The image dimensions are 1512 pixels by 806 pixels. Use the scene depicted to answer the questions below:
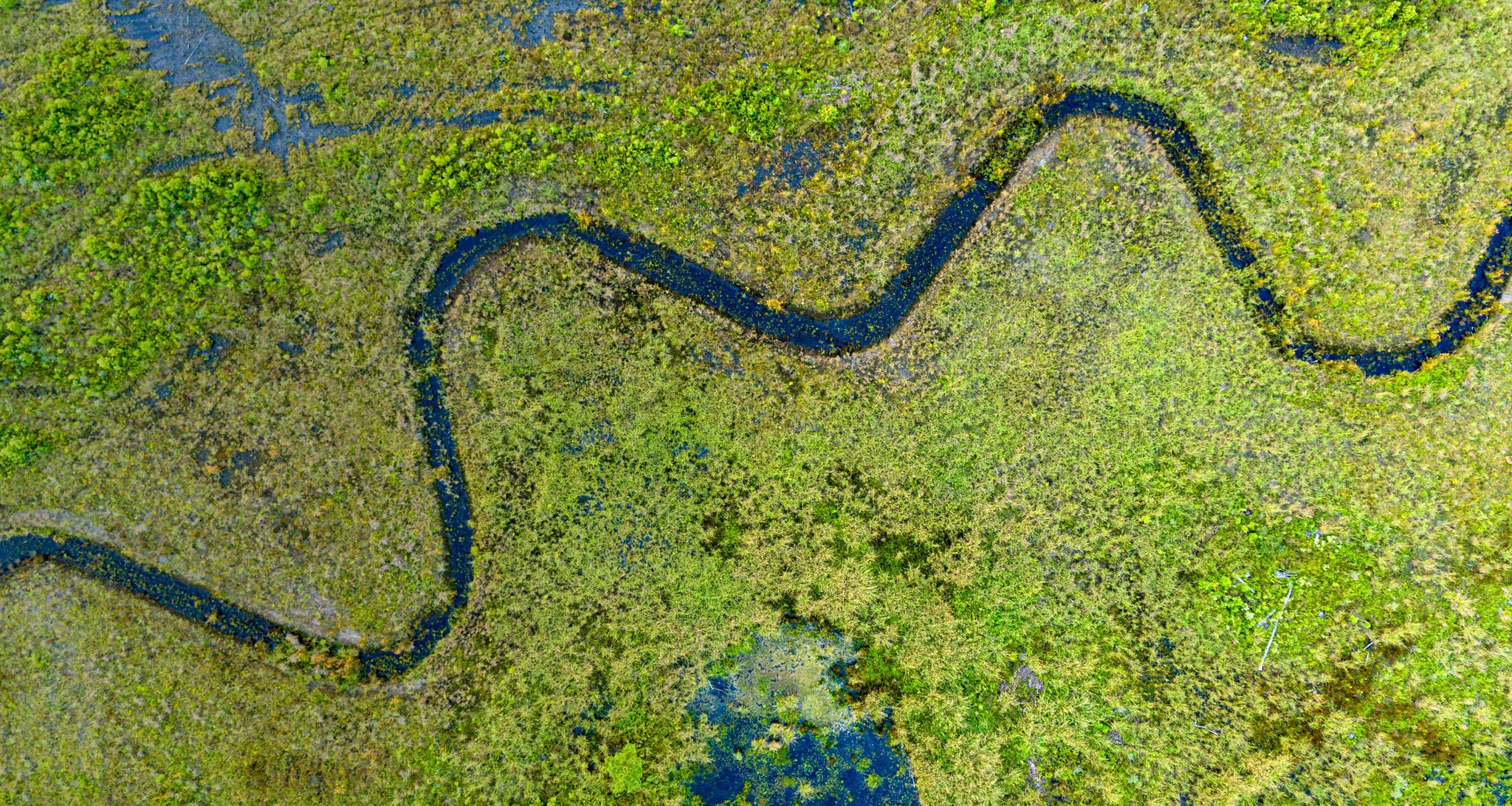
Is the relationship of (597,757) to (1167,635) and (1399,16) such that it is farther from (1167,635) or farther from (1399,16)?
(1399,16)

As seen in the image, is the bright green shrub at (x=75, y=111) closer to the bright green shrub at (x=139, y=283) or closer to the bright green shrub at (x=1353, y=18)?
the bright green shrub at (x=139, y=283)

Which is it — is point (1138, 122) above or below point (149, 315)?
above

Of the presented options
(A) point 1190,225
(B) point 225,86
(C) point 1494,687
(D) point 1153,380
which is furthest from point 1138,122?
(B) point 225,86

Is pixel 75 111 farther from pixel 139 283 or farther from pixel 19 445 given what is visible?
pixel 19 445

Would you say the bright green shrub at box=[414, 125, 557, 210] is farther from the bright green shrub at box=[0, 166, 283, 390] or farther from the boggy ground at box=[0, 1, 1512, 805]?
the bright green shrub at box=[0, 166, 283, 390]

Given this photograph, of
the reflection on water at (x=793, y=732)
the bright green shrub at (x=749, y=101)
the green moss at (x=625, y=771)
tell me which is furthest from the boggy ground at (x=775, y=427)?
A: the reflection on water at (x=793, y=732)

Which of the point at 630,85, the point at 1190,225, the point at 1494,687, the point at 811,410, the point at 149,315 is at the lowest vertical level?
the point at 149,315

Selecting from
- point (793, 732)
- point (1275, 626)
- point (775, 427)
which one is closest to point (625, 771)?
point (793, 732)
